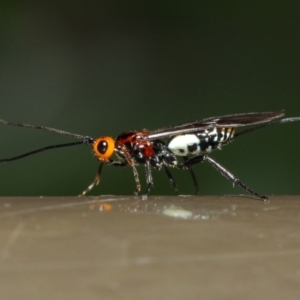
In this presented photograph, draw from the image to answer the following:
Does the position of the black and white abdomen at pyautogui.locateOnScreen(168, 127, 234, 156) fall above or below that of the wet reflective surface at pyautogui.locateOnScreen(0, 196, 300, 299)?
above

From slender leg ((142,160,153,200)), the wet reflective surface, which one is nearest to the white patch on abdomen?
slender leg ((142,160,153,200))

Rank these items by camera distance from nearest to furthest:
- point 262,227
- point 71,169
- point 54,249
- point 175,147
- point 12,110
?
point 54,249 → point 262,227 → point 175,147 → point 71,169 → point 12,110

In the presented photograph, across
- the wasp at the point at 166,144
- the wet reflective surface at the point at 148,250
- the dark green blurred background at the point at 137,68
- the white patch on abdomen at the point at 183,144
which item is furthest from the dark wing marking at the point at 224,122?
the dark green blurred background at the point at 137,68

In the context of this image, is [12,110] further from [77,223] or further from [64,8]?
[77,223]

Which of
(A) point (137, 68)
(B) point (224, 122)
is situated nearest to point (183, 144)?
(B) point (224, 122)

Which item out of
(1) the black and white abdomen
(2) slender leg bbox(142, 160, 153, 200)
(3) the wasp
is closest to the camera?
(2) slender leg bbox(142, 160, 153, 200)

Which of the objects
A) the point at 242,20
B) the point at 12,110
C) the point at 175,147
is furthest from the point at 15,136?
the point at 175,147

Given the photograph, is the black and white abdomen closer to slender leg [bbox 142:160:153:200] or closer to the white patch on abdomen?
the white patch on abdomen
